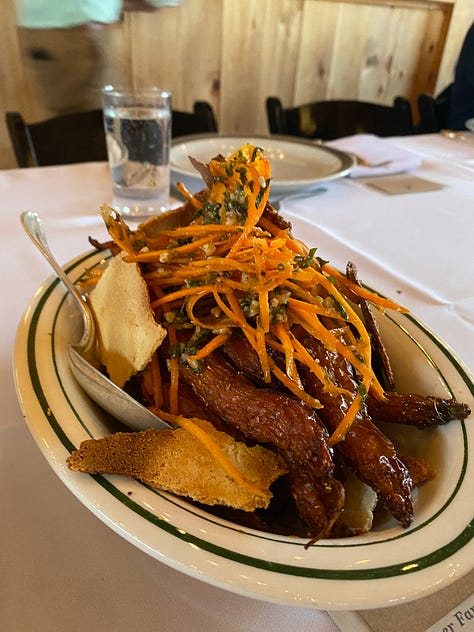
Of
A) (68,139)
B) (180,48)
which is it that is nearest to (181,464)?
(68,139)

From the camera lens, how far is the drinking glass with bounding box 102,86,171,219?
121cm

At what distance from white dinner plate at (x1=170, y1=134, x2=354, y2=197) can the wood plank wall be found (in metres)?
1.28

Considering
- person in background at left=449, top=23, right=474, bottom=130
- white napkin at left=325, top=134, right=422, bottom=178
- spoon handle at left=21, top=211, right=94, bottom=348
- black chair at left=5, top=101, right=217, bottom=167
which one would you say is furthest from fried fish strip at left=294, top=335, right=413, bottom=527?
person in background at left=449, top=23, right=474, bottom=130

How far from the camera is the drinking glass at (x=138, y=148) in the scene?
121 cm

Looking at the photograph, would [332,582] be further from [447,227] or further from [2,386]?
[447,227]

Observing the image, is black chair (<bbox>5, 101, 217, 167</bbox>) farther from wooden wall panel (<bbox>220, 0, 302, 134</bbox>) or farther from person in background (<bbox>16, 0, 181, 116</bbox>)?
wooden wall panel (<bbox>220, 0, 302, 134</bbox>)

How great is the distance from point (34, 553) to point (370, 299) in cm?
48

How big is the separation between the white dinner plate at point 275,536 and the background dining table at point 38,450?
0.36 feet

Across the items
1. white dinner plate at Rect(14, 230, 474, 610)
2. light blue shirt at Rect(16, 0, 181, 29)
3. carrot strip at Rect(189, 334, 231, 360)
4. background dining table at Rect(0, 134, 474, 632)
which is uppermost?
light blue shirt at Rect(16, 0, 181, 29)

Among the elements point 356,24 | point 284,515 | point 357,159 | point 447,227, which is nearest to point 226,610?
point 284,515

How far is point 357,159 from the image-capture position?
1590 millimetres

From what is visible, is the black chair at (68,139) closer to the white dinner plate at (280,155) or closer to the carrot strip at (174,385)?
the white dinner plate at (280,155)

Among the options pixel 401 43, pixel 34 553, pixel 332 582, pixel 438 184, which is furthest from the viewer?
pixel 401 43

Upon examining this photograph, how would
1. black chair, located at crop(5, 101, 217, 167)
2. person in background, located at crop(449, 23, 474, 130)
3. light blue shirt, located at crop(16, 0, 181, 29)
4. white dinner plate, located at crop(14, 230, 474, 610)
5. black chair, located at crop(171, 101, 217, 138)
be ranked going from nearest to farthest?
1. white dinner plate, located at crop(14, 230, 474, 610)
2. black chair, located at crop(5, 101, 217, 167)
3. black chair, located at crop(171, 101, 217, 138)
4. light blue shirt, located at crop(16, 0, 181, 29)
5. person in background, located at crop(449, 23, 474, 130)
